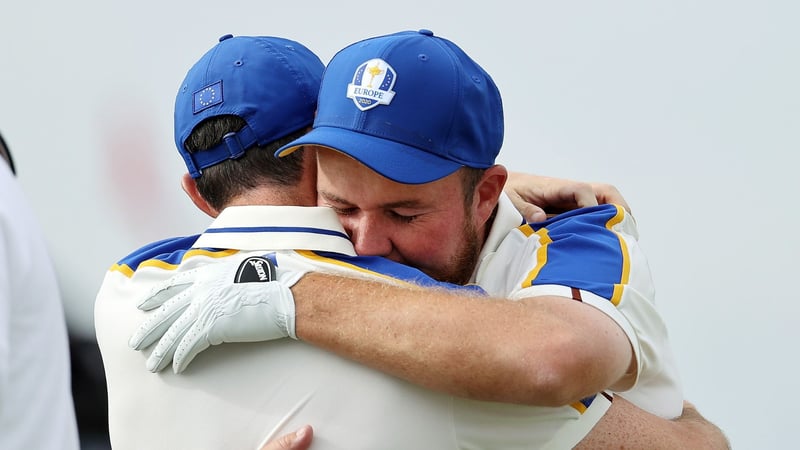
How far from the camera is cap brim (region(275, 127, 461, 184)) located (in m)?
1.61

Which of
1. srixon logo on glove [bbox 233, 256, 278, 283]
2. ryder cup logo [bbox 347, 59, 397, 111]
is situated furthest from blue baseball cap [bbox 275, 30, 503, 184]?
srixon logo on glove [bbox 233, 256, 278, 283]

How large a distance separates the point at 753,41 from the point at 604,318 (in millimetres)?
1781

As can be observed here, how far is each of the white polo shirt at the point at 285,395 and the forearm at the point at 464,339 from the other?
0.06m

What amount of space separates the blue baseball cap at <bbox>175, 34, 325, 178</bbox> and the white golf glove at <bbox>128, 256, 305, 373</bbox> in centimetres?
30

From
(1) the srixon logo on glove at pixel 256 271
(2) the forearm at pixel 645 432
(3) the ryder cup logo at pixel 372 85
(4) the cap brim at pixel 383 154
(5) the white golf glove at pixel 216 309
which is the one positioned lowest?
(2) the forearm at pixel 645 432

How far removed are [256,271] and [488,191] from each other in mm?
568

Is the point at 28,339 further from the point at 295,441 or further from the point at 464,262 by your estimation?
the point at 464,262

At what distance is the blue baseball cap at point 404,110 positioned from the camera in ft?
5.39

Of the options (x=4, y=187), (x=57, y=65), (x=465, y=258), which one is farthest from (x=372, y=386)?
(x=57, y=65)

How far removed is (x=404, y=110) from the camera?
168 cm

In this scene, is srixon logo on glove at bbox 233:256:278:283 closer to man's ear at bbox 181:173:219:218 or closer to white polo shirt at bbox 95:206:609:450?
white polo shirt at bbox 95:206:609:450

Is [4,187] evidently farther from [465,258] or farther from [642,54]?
[642,54]

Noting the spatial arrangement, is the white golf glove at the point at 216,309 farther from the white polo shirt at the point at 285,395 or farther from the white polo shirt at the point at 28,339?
the white polo shirt at the point at 28,339

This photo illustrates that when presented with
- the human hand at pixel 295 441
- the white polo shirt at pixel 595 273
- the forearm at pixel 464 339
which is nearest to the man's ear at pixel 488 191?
the white polo shirt at pixel 595 273
